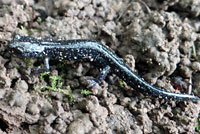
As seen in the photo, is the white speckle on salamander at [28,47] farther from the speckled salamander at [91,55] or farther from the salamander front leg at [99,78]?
the salamander front leg at [99,78]

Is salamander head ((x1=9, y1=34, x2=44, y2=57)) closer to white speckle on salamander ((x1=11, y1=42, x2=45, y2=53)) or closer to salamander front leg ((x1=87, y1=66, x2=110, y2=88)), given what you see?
white speckle on salamander ((x1=11, y1=42, x2=45, y2=53))

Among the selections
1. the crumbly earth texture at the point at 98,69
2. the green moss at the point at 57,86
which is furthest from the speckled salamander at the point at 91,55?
the green moss at the point at 57,86

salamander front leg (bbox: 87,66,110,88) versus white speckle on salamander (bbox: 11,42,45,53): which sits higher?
white speckle on salamander (bbox: 11,42,45,53)

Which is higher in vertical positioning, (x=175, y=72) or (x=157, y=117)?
(x=175, y=72)

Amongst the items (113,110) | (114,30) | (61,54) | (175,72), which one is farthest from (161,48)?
(61,54)

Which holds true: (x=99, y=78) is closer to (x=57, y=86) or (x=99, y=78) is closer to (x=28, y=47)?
(x=57, y=86)

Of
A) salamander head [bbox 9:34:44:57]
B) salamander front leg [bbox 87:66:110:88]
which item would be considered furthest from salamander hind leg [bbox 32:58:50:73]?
salamander front leg [bbox 87:66:110:88]

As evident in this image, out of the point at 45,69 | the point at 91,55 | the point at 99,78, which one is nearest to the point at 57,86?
the point at 45,69

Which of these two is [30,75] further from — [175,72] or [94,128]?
[175,72]
